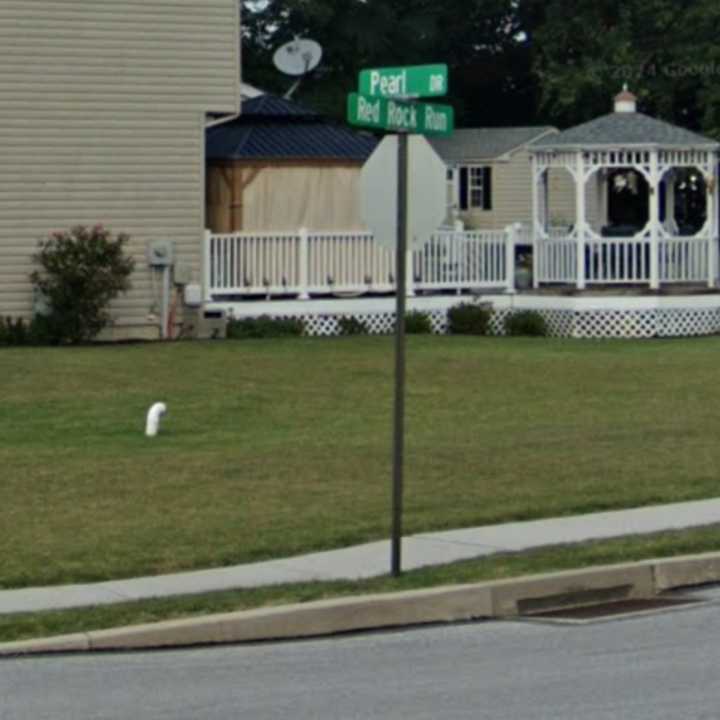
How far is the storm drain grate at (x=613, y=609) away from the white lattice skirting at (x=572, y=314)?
67.3 ft

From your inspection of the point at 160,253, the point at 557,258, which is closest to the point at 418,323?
the point at 557,258

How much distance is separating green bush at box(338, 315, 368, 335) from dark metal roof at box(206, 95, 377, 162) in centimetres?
302

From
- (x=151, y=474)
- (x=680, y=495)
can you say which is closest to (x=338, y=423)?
(x=151, y=474)

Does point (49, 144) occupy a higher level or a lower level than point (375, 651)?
higher

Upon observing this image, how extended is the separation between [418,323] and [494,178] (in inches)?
851

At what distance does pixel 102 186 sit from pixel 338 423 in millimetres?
11722

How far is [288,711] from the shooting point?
9688 mm

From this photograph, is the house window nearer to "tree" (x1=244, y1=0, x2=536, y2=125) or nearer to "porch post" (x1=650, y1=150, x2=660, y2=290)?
"tree" (x1=244, y1=0, x2=536, y2=125)

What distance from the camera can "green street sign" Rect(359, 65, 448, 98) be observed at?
42.8 ft

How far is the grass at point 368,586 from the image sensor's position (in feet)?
39.0

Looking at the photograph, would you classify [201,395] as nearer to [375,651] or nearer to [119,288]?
[119,288]

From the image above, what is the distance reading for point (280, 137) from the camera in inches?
1403

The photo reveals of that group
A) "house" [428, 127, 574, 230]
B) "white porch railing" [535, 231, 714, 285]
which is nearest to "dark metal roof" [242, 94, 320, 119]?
"white porch railing" [535, 231, 714, 285]

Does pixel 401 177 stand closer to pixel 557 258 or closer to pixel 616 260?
pixel 616 260
